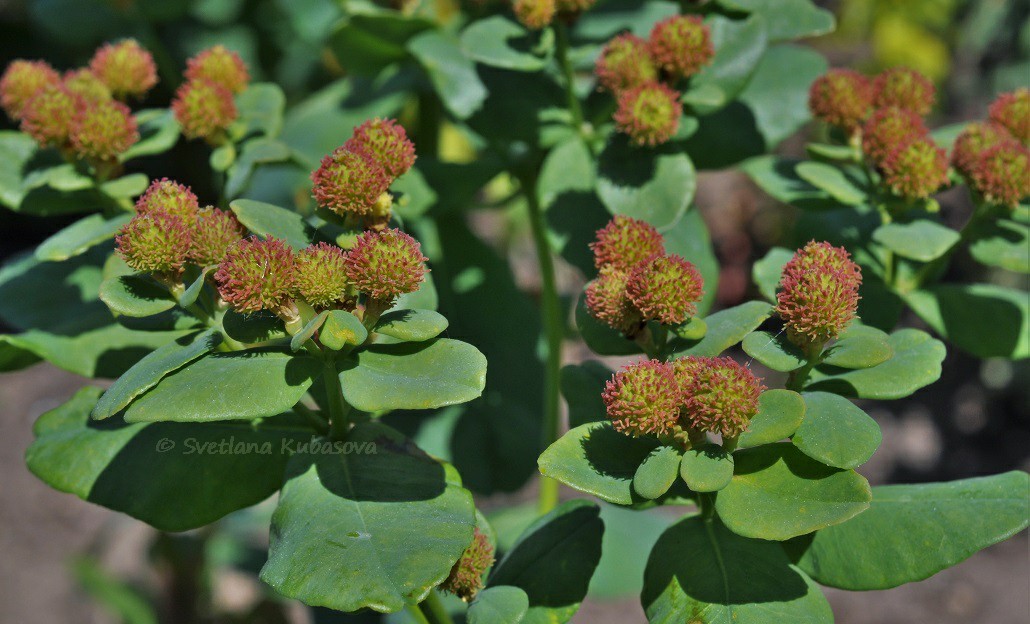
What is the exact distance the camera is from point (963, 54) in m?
3.03

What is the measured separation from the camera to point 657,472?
70 centimetres

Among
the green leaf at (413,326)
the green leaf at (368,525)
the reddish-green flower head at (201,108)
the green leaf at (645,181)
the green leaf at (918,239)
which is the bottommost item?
the green leaf at (368,525)

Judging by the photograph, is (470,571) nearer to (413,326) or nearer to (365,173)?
(413,326)

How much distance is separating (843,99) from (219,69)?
0.64 meters

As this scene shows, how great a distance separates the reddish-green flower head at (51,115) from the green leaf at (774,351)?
656mm

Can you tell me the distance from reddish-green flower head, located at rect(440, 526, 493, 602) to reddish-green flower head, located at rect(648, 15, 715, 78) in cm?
49

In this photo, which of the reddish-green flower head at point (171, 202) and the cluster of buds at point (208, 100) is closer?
the reddish-green flower head at point (171, 202)

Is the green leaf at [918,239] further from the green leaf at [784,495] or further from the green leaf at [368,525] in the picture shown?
the green leaf at [368,525]

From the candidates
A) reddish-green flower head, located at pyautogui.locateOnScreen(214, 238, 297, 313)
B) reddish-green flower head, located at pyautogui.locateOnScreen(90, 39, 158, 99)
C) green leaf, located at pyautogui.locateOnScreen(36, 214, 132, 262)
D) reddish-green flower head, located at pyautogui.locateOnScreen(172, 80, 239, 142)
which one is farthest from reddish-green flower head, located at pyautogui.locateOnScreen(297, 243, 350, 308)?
reddish-green flower head, located at pyautogui.locateOnScreen(90, 39, 158, 99)

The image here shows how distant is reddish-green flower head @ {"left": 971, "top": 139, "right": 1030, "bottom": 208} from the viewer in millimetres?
898

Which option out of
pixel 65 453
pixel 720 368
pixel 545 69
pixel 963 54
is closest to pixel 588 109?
pixel 545 69

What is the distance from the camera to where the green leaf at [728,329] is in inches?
29.8

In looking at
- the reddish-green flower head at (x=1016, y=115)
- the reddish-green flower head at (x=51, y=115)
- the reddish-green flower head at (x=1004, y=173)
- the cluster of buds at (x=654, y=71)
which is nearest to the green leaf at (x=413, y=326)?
the cluster of buds at (x=654, y=71)

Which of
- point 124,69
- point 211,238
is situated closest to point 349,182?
point 211,238
